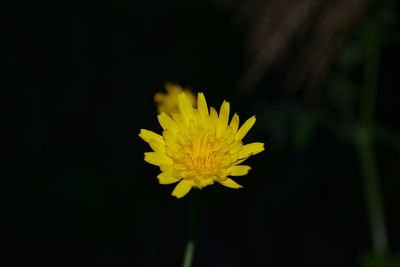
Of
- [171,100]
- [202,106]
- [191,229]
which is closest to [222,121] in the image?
[202,106]

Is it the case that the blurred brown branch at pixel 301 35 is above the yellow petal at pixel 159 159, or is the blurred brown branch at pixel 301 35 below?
above

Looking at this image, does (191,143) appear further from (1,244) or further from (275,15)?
(1,244)

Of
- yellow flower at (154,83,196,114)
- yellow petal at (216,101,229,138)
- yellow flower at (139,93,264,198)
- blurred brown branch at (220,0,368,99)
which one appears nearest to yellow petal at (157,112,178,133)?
yellow flower at (139,93,264,198)

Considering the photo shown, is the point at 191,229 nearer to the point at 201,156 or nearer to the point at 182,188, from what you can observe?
the point at 182,188

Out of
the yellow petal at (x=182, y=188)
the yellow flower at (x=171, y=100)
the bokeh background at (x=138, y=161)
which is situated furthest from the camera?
the bokeh background at (x=138, y=161)

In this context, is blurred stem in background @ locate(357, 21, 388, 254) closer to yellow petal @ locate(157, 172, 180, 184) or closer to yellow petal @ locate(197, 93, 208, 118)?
yellow petal @ locate(197, 93, 208, 118)

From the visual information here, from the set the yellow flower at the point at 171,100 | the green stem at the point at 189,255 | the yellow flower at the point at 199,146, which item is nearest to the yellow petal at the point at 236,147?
the yellow flower at the point at 199,146

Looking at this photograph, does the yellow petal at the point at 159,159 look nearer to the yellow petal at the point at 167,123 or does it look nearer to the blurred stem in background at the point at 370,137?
the yellow petal at the point at 167,123

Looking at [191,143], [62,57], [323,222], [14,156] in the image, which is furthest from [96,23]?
[191,143]
